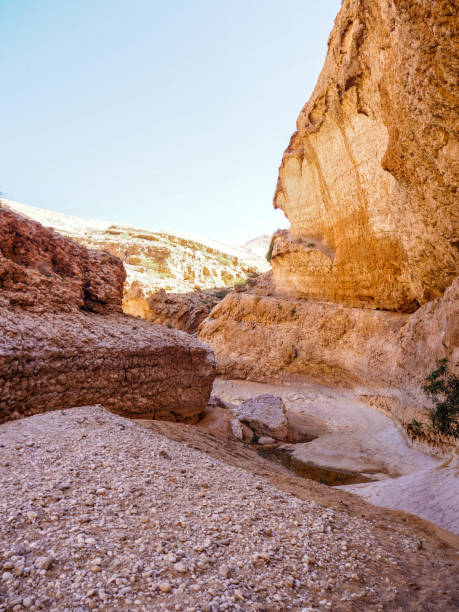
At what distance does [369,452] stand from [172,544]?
30.7 feet

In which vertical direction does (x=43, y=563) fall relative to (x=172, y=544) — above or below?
→ above

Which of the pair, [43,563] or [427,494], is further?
[427,494]

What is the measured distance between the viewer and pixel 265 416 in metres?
12.4

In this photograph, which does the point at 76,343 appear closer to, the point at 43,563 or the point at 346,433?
the point at 43,563

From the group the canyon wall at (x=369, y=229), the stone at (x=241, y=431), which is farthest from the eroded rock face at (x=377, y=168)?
the stone at (x=241, y=431)

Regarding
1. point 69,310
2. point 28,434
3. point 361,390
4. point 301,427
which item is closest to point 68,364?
point 69,310

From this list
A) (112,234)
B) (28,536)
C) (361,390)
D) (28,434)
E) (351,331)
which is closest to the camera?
(28,536)

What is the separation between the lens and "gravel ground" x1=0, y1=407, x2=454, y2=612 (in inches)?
94.1

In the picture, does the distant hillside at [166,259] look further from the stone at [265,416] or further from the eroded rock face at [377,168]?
the stone at [265,416]

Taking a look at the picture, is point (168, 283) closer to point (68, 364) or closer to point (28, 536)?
point (68, 364)

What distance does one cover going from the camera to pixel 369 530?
4098mm

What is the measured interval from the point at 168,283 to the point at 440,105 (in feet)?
106

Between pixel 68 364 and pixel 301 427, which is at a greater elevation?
pixel 68 364

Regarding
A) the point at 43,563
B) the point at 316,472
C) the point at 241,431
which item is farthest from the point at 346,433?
the point at 43,563
